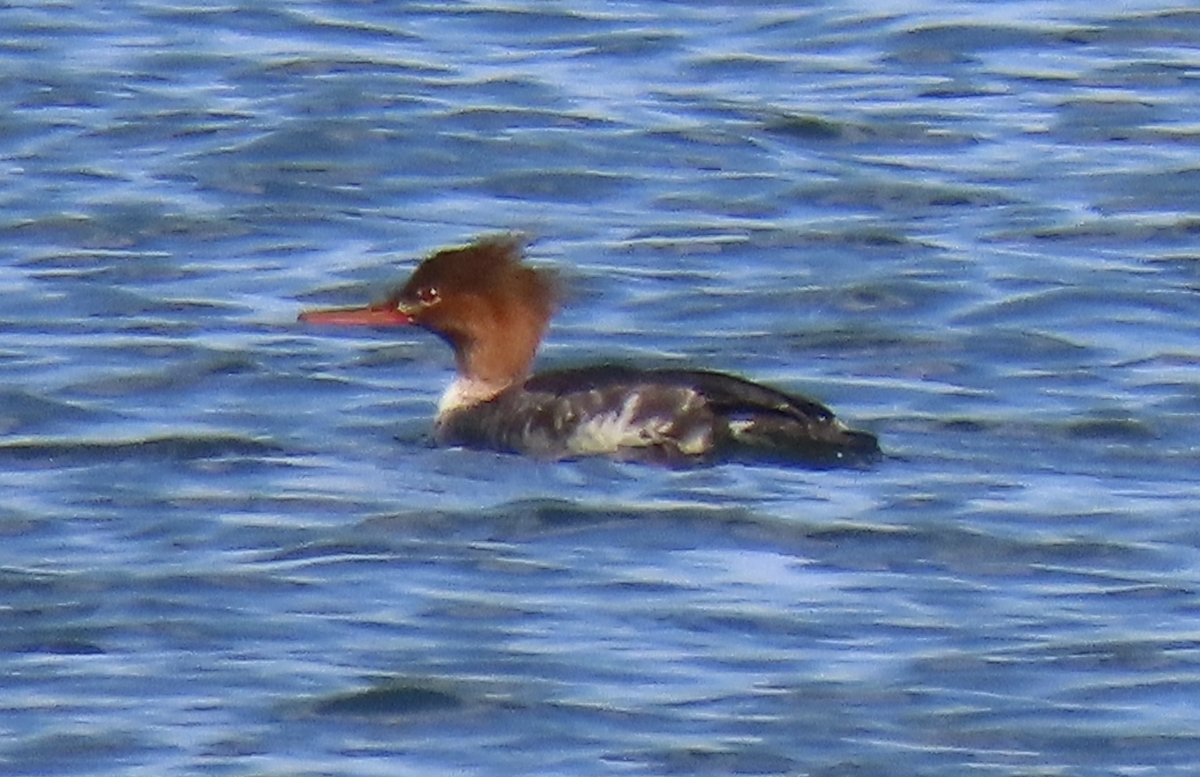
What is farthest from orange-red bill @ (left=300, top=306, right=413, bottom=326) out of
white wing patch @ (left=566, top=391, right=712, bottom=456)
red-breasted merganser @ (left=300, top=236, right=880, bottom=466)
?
white wing patch @ (left=566, top=391, right=712, bottom=456)

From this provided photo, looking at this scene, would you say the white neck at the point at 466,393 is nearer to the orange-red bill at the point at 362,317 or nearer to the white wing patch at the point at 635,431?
the orange-red bill at the point at 362,317

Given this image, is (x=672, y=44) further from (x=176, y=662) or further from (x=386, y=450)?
(x=176, y=662)

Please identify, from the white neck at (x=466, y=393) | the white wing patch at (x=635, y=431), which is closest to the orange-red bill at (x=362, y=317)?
the white neck at (x=466, y=393)

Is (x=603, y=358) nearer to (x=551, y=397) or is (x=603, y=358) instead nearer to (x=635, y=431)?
(x=551, y=397)

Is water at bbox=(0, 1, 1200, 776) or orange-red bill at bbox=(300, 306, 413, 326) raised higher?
orange-red bill at bbox=(300, 306, 413, 326)

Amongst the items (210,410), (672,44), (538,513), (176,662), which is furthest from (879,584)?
(672,44)

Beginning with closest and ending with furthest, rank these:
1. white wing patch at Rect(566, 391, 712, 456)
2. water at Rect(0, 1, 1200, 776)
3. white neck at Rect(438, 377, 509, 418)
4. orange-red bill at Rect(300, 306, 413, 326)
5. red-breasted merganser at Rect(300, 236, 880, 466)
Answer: water at Rect(0, 1, 1200, 776) → red-breasted merganser at Rect(300, 236, 880, 466) → white wing patch at Rect(566, 391, 712, 456) → white neck at Rect(438, 377, 509, 418) → orange-red bill at Rect(300, 306, 413, 326)

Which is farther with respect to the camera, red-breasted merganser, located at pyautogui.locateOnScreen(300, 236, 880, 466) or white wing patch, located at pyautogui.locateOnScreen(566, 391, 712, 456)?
white wing patch, located at pyautogui.locateOnScreen(566, 391, 712, 456)

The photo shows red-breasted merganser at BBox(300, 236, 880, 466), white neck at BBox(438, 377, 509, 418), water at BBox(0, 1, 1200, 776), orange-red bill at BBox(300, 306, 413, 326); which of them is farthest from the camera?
orange-red bill at BBox(300, 306, 413, 326)

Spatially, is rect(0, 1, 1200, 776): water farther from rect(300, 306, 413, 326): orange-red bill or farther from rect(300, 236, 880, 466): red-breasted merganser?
rect(300, 306, 413, 326): orange-red bill
